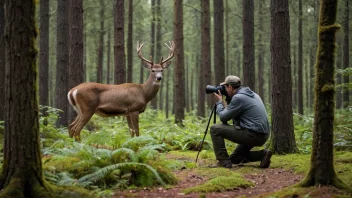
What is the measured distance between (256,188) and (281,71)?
3349mm

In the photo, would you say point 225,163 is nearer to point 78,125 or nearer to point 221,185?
point 221,185

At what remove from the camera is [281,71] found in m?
8.41

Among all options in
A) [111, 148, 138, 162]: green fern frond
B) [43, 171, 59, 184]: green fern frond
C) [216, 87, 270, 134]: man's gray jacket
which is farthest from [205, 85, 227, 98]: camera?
[43, 171, 59, 184]: green fern frond

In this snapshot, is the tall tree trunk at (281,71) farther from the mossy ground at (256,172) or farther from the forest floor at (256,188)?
the forest floor at (256,188)

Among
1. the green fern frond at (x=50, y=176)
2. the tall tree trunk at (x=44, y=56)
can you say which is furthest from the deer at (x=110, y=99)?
the tall tree trunk at (x=44, y=56)

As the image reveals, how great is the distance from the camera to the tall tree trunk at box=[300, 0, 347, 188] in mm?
4719

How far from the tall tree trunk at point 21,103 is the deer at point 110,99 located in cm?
531

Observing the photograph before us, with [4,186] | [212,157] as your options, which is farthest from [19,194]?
[212,157]

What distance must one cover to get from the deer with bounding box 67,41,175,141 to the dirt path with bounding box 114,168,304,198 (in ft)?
13.4

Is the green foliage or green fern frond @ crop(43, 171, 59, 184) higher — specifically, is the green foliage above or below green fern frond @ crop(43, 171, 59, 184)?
below

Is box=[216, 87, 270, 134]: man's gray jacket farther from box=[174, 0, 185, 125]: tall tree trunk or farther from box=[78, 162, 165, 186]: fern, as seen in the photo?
box=[174, 0, 185, 125]: tall tree trunk

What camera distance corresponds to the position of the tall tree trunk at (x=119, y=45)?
13.8 metres

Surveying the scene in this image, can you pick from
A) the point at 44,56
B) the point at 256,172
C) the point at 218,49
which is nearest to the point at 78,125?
the point at 256,172

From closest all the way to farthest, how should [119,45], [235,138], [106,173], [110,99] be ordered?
[106,173] < [235,138] < [110,99] < [119,45]
